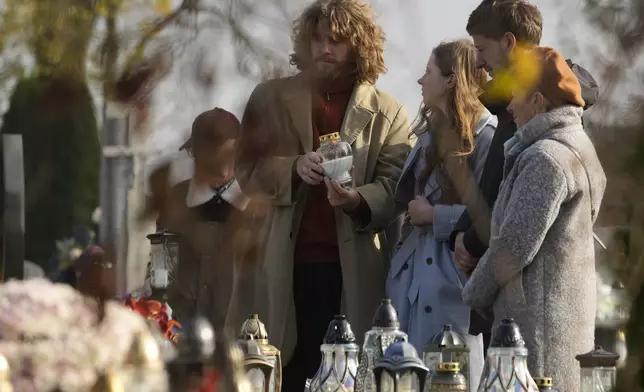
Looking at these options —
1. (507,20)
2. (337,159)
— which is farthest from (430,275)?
(507,20)

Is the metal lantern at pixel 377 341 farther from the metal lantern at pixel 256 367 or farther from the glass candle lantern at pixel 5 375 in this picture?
the glass candle lantern at pixel 5 375

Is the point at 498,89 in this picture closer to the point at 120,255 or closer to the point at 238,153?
the point at 238,153

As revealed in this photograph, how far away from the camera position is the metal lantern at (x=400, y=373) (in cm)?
274

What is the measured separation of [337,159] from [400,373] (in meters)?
1.15

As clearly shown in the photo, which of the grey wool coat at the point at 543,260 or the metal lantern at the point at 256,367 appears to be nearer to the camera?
the metal lantern at the point at 256,367

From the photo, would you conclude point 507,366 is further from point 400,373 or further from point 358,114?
point 358,114

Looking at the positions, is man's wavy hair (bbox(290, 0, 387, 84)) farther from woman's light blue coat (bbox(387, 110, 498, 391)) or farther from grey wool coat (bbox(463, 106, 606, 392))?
woman's light blue coat (bbox(387, 110, 498, 391))

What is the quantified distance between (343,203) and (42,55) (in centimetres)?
290

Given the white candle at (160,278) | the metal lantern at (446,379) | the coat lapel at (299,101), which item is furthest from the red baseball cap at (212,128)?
the metal lantern at (446,379)

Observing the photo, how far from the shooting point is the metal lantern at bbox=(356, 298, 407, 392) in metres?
3.03

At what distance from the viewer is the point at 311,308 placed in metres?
4.14

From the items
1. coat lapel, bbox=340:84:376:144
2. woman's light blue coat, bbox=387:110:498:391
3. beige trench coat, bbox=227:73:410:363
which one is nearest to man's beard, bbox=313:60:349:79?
beige trench coat, bbox=227:73:410:363

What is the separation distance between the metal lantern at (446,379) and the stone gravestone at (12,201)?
171 centimetres

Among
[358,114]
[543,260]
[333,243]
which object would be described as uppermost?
[358,114]
